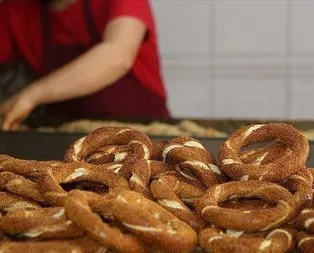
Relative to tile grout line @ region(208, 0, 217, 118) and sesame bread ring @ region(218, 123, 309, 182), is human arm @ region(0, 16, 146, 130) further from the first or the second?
sesame bread ring @ region(218, 123, 309, 182)

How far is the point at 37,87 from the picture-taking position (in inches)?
93.0

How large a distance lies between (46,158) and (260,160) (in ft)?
2.22

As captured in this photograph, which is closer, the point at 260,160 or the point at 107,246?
the point at 107,246

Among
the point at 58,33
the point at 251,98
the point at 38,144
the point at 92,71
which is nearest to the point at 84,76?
the point at 92,71

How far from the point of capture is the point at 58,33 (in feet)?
8.82

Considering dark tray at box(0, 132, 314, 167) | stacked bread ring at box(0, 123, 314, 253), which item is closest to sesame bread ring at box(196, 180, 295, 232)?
stacked bread ring at box(0, 123, 314, 253)

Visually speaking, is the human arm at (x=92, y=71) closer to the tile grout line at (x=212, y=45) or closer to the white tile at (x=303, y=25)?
the tile grout line at (x=212, y=45)

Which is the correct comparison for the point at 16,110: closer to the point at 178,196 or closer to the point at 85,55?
the point at 85,55

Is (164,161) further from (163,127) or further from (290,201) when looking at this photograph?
(163,127)

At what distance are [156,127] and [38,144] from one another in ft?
2.02

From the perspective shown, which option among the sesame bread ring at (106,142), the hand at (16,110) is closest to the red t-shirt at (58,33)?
the hand at (16,110)

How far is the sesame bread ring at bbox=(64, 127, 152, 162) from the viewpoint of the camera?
79 cm

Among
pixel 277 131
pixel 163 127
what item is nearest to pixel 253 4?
pixel 163 127

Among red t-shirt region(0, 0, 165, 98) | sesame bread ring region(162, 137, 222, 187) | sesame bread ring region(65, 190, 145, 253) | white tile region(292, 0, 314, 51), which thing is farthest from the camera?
white tile region(292, 0, 314, 51)
